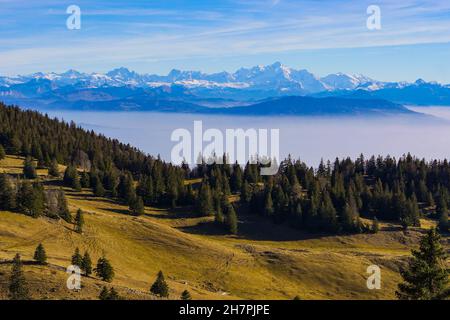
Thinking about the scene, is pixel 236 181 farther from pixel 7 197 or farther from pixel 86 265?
pixel 86 265

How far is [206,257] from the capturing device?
296 ft

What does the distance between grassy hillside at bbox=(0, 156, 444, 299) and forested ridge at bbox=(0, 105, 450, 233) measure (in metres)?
8.91

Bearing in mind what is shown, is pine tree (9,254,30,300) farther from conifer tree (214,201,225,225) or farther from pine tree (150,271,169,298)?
→ conifer tree (214,201,225,225)

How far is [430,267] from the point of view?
127 feet

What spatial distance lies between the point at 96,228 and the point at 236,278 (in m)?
28.1

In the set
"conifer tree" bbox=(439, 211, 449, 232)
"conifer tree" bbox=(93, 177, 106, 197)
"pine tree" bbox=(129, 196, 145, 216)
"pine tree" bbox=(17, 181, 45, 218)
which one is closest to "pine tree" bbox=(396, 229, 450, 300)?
"pine tree" bbox=(17, 181, 45, 218)

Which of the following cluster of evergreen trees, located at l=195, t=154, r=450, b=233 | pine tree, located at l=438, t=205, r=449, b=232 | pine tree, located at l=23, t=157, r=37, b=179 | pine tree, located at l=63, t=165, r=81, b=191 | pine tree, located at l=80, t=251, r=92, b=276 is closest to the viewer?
pine tree, located at l=80, t=251, r=92, b=276

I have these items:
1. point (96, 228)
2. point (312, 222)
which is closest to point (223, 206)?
point (312, 222)

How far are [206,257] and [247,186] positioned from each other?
5555cm

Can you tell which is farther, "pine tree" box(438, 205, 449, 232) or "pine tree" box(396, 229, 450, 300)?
"pine tree" box(438, 205, 449, 232)

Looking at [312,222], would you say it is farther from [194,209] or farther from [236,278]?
[236,278]

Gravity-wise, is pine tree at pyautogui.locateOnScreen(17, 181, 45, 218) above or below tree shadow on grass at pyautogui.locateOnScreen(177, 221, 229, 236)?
above

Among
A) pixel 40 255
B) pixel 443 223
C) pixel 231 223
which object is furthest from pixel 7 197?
pixel 443 223

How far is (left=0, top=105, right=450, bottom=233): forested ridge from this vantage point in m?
129
